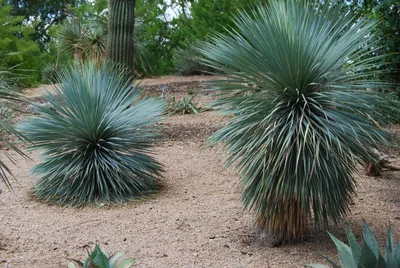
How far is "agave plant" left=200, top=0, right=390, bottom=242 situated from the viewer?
4.48 metres

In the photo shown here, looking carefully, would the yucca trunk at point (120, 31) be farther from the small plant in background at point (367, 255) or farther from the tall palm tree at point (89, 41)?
the small plant in background at point (367, 255)

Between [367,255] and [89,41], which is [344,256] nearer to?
[367,255]

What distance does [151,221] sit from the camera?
5.71 m

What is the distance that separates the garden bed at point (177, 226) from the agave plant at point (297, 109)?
0.38m

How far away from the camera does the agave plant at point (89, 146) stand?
655 centimetres

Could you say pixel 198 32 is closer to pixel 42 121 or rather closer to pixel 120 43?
pixel 120 43

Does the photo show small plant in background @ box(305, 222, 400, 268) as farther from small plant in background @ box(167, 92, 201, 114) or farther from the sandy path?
the sandy path

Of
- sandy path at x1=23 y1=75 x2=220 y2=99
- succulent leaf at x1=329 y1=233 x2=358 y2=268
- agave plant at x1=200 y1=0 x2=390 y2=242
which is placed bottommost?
sandy path at x1=23 y1=75 x2=220 y2=99

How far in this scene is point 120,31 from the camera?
9.80 metres

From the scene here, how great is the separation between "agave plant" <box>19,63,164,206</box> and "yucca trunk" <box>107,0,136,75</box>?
3.02 meters

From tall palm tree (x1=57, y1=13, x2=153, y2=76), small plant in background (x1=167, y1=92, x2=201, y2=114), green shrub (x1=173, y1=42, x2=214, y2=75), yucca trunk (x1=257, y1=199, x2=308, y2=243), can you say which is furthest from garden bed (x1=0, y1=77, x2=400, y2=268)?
green shrub (x1=173, y1=42, x2=214, y2=75)

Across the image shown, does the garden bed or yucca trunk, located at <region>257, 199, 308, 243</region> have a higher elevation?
yucca trunk, located at <region>257, 199, 308, 243</region>

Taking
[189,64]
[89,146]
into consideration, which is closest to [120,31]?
[89,146]

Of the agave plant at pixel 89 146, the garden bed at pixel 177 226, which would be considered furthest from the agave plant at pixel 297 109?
the agave plant at pixel 89 146
